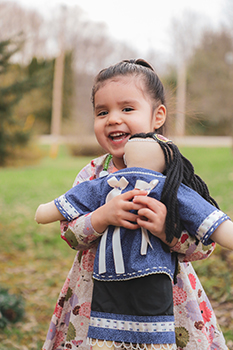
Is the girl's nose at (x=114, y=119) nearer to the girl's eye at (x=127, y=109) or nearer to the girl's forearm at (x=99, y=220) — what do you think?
the girl's eye at (x=127, y=109)

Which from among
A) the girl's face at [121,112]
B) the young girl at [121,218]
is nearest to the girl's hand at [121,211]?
the young girl at [121,218]

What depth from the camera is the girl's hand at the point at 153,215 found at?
54.4 inches

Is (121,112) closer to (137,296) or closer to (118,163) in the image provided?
(118,163)

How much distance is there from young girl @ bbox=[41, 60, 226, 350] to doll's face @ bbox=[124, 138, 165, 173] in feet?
0.49

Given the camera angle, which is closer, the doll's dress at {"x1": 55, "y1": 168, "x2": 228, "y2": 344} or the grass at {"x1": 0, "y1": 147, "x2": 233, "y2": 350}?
the doll's dress at {"x1": 55, "y1": 168, "x2": 228, "y2": 344}

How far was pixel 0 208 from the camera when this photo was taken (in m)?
8.08

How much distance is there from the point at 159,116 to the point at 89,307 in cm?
104

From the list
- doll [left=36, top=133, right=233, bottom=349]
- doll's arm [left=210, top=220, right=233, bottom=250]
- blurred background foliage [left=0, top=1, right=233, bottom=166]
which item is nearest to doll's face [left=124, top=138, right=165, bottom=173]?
doll [left=36, top=133, right=233, bottom=349]

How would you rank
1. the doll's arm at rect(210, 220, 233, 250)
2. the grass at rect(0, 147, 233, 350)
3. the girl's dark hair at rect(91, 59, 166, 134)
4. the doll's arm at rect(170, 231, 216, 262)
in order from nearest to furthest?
1. the doll's arm at rect(210, 220, 233, 250)
2. the doll's arm at rect(170, 231, 216, 262)
3. the girl's dark hair at rect(91, 59, 166, 134)
4. the grass at rect(0, 147, 233, 350)

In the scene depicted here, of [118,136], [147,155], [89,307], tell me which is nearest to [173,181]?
[147,155]

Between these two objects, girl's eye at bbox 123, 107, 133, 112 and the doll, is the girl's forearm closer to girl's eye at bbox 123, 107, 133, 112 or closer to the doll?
the doll

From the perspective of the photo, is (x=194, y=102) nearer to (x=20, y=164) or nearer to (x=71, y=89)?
(x=20, y=164)

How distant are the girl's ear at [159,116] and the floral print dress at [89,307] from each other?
1.16 feet

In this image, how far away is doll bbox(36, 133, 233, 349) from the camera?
135 cm
